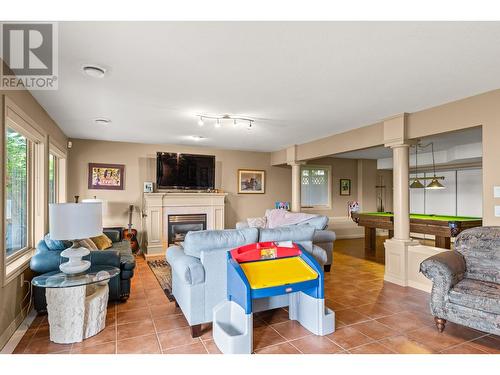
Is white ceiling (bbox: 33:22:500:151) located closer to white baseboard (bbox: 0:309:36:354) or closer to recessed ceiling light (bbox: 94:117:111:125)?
recessed ceiling light (bbox: 94:117:111:125)

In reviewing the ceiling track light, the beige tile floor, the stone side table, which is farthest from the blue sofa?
the ceiling track light

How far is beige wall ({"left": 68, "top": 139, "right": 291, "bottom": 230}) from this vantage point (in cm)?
600

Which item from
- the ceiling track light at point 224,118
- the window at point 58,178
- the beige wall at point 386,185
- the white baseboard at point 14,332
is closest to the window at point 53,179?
the window at point 58,178

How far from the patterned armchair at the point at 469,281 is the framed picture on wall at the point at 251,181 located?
5.03 m

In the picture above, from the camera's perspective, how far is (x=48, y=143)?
4.06 m

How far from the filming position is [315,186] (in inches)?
328

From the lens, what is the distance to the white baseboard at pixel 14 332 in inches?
93.1

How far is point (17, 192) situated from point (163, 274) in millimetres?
2260

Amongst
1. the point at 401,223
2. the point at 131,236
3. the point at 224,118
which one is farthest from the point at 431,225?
the point at 131,236

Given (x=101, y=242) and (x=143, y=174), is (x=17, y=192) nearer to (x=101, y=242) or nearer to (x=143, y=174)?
(x=101, y=242)

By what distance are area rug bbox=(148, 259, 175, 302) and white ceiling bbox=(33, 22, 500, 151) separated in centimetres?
242

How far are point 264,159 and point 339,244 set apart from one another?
2.96m

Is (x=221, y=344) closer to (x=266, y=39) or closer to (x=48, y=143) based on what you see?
(x=266, y=39)
